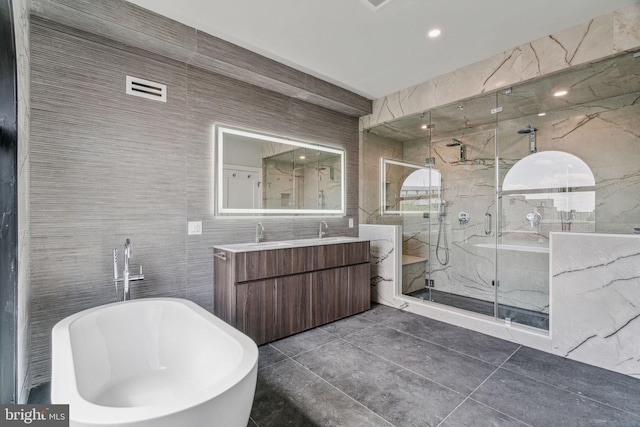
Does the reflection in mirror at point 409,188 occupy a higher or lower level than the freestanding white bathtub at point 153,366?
higher

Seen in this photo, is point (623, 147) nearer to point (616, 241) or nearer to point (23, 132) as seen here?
point (616, 241)

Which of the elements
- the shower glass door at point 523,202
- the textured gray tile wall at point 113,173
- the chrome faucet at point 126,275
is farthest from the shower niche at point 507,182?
the chrome faucet at point 126,275

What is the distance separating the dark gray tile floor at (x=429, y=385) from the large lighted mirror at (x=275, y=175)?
1.45 m

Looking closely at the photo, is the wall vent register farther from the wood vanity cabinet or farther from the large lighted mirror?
the wood vanity cabinet

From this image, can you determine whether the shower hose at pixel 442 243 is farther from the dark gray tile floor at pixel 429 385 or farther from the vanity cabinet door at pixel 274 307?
the vanity cabinet door at pixel 274 307

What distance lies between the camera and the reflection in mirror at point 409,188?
13.6 feet

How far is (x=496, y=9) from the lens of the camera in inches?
85.7

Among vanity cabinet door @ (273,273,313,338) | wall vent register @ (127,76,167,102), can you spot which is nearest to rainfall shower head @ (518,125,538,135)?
vanity cabinet door @ (273,273,313,338)

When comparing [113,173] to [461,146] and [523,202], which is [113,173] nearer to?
[461,146]

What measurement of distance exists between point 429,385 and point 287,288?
57.0 inches

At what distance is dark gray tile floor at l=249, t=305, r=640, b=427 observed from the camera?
1702 mm

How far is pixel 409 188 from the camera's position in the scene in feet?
14.1

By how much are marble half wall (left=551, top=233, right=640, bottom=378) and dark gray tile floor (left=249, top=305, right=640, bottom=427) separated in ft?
0.43

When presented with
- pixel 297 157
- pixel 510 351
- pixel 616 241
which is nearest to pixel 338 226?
pixel 297 157
